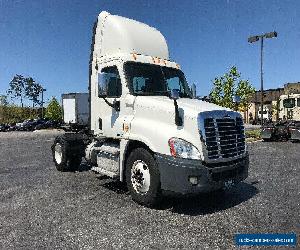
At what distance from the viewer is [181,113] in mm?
6043

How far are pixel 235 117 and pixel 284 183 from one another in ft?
10.9

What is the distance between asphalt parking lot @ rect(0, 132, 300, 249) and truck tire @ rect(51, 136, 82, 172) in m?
1.31

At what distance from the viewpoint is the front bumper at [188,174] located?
5664 mm

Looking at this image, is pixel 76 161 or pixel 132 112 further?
pixel 76 161

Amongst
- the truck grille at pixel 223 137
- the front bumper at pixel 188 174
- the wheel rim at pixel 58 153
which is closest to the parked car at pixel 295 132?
the truck grille at pixel 223 137

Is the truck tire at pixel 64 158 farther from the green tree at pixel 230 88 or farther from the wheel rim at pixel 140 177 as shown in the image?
the green tree at pixel 230 88

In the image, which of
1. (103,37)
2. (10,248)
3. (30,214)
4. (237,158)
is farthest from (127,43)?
(10,248)

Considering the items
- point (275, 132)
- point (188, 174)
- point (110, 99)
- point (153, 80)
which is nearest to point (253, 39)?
point (275, 132)

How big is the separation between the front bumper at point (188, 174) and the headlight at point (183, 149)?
85mm

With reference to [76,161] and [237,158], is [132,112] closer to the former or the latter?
[237,158]

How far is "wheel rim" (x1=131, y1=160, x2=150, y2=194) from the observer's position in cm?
632

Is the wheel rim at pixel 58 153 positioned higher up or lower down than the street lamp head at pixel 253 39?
lower down

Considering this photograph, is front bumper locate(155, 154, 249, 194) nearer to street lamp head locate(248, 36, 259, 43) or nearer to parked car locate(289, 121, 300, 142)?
parked car locate(289, 121, 300, 142)

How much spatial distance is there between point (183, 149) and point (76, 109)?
5388 millimetres
